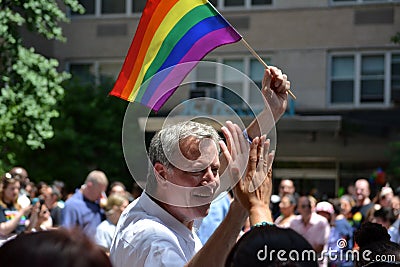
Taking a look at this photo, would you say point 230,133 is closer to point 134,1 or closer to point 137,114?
point 137,114

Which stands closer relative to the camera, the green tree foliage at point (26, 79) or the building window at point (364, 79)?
the green tree foliage at point (26, 79)

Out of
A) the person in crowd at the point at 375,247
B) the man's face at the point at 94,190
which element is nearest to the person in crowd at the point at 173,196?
the person in crowd at the point at 375,247

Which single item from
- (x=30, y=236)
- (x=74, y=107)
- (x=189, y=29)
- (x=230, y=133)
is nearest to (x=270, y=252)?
(x=30, y=236)

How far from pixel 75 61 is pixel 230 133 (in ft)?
77.6

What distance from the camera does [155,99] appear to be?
147 inches

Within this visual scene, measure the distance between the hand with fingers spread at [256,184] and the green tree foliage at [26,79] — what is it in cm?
856

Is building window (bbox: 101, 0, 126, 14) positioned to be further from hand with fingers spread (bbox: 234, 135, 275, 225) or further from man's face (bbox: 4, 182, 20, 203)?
hand with fingers spread (bbox: 234, 135, 275, 225)

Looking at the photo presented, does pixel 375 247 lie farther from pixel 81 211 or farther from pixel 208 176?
pixel 81 211

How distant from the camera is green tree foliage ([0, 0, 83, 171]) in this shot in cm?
1108

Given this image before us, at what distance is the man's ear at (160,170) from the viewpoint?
3.25 m

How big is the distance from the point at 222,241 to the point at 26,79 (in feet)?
29.2

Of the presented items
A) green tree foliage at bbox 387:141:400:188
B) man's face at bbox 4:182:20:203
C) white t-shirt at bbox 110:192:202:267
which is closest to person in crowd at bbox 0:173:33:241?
man's face at bbox 4:182:20:203

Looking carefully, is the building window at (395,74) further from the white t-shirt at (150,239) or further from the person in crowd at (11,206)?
the white t-shirt at (150,239)

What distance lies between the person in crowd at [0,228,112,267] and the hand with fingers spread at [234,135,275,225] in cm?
107
